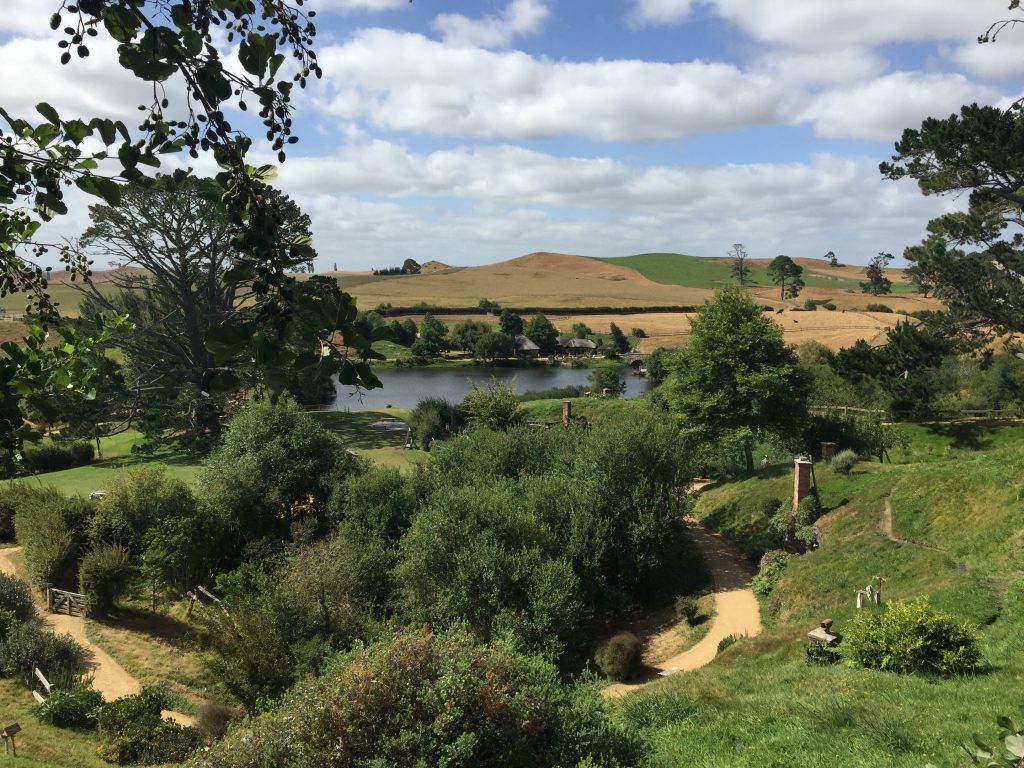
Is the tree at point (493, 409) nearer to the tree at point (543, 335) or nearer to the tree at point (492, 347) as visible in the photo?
the tree at point (492, 347)

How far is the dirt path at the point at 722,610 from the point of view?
1584 cm

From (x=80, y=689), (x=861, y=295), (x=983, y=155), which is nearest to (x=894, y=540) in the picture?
(x=983, y=155)

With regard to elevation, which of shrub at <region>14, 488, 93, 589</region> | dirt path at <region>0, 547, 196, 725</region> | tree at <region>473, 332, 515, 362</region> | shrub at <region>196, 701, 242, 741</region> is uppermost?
tree at <region>473, 332, 515, 362</region>

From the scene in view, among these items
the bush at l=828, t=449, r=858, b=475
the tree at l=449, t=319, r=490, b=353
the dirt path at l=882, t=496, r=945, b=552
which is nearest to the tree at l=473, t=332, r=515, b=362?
the tree at l=449, t=319, r=490, b=353

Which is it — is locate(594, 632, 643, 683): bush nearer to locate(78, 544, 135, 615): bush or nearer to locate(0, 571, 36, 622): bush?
locate(78, 544, 135, 615): bush

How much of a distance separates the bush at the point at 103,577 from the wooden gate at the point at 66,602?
0.20 meters

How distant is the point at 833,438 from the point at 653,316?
86.2 m

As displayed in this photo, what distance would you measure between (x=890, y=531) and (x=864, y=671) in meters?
9.11

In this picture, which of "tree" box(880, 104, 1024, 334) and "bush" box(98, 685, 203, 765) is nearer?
"bush" box(98, 685, 203, 765)

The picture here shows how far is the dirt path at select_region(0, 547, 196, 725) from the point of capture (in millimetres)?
15693

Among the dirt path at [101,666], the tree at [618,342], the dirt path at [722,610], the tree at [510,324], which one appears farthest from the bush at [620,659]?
the tree at [510,324]

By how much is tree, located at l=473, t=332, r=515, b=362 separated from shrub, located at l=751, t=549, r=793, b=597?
66.8 metres

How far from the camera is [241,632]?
14.9m

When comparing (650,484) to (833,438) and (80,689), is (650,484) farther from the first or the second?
(80,689)
